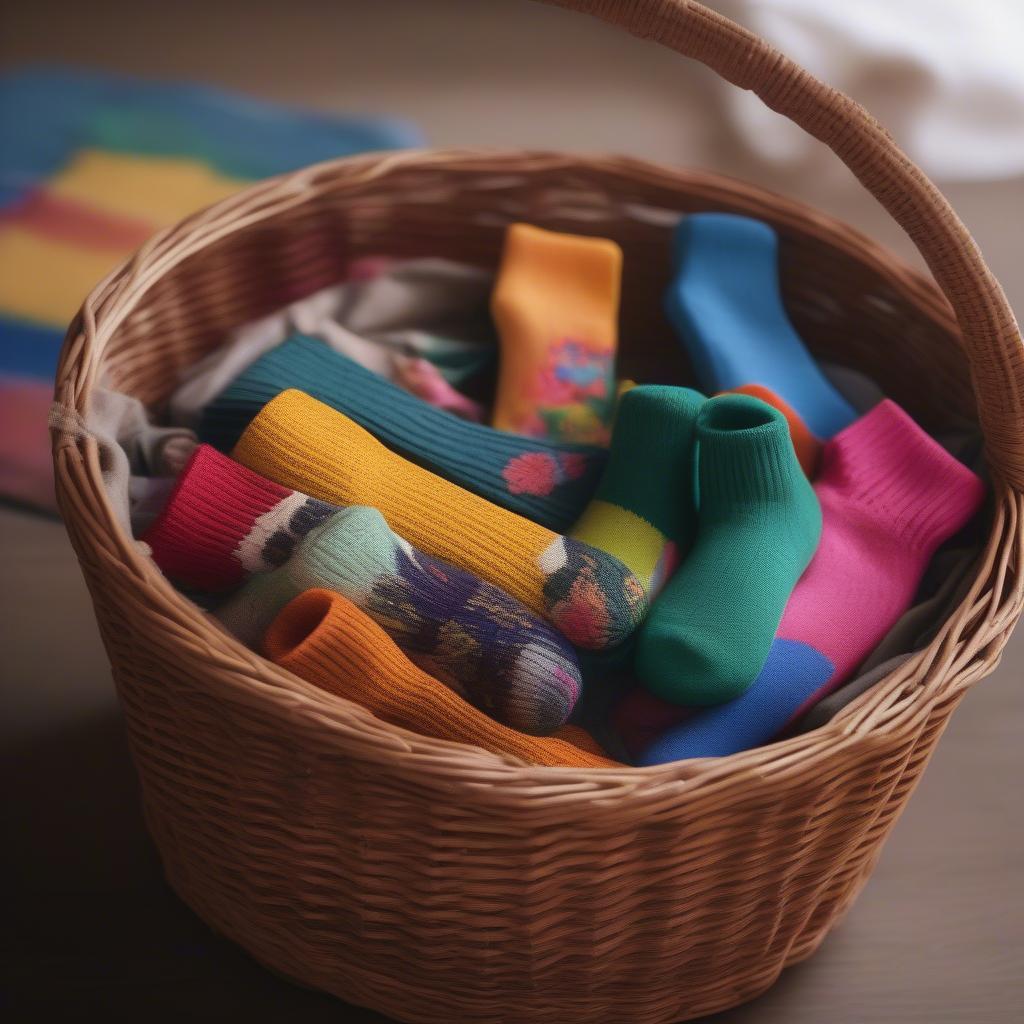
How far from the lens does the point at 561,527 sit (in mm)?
985

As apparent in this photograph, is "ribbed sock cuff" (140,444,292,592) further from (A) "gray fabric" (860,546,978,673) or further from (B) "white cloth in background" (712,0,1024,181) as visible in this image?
(B) "white cloth in background" (712,0,1024,181)

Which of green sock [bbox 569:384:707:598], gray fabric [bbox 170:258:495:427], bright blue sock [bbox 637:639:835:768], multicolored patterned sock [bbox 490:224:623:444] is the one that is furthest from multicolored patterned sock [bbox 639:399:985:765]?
gray fabric [bbox 170:258:495:427]

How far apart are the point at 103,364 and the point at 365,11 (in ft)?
4.32

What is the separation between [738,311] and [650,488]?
0.89ft

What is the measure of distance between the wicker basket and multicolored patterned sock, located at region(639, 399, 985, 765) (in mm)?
64

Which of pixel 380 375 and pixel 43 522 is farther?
pixel 43 522

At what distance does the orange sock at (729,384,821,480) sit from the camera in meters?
1.01

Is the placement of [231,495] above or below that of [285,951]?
above

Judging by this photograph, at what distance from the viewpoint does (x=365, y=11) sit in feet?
6.72

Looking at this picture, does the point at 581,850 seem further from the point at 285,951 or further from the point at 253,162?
the point at 253,162

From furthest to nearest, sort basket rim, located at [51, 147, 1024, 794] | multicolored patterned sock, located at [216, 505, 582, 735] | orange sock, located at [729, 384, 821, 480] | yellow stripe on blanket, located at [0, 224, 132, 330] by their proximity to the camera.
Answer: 1. yellow stripe on blanket, located at [0, 224, 132, 330]
2. orange sock, located at [729, 384, 821, 480]
3. multicolored patterned sock, located at [216, 505, 582, 735]
4. basket rim, located at [51, 147, 1024, 794]

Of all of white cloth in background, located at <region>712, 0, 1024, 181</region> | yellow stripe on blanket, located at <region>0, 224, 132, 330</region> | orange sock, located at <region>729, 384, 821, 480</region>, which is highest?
white cloth in background, located at <region>712, 0, 1024, 181</region>

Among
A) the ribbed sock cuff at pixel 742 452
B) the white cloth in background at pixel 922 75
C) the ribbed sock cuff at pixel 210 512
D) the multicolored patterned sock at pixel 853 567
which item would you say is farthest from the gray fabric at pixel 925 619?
the white cloth in background at pixel 922 75

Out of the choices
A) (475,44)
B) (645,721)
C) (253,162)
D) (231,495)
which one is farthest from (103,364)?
(475,44)
